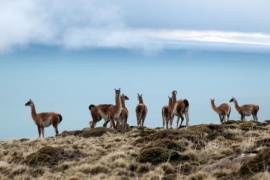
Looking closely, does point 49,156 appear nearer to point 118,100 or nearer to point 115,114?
point 118,100

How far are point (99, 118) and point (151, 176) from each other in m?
15.1

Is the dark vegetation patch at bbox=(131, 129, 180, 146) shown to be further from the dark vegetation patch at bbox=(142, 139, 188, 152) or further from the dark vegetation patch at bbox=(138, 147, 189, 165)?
the dark vegetation patch at bbox=(138, 147, 189, 165)

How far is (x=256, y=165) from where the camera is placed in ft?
32.7

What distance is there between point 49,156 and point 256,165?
693 centimetres

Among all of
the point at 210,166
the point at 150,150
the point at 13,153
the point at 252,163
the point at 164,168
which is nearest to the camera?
the point at 252,163

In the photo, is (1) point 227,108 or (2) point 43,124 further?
(1) point 227,108

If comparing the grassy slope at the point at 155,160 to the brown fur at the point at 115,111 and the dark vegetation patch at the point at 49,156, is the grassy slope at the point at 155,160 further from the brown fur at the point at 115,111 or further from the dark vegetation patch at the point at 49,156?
the brown fur at the point at 115,111

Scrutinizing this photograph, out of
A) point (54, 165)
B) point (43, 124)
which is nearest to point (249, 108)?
point (43, 124)

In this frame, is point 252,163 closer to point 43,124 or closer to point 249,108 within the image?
point 43,124

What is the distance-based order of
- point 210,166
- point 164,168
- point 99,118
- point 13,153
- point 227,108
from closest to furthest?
point 210,166 < point 164,168 < point 13,153 < point 99,118 < point 227,108

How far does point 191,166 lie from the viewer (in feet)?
38.3

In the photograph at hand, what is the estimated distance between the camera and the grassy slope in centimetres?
1032

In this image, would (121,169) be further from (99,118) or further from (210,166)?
(99,118)

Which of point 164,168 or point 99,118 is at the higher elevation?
point 99,118
